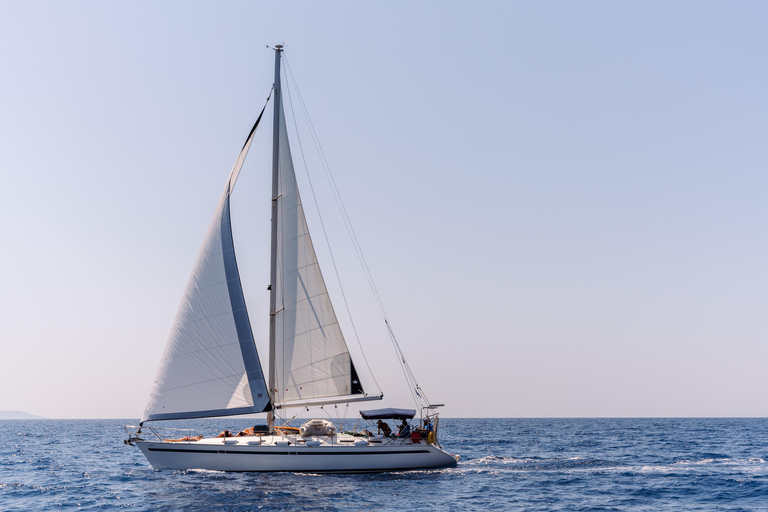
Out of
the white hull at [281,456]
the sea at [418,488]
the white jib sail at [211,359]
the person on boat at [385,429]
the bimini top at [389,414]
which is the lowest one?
the sea at [418,488]

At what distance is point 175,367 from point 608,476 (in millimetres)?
18767

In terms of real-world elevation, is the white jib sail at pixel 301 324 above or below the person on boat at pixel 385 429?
above

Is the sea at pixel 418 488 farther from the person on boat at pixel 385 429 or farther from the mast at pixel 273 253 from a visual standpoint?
the mast at pixel 273 253

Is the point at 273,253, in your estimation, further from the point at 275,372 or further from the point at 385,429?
the point at 385,429

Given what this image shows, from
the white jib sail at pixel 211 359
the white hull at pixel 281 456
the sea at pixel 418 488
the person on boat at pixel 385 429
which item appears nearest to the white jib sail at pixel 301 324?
the white jib sail at pixel 211 359

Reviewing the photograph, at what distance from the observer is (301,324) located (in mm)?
26453

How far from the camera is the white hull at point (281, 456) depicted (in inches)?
949

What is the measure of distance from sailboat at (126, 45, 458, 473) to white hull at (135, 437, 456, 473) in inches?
1.5

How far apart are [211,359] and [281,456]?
4585 millimetres

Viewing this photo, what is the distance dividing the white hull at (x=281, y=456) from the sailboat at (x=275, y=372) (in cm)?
4

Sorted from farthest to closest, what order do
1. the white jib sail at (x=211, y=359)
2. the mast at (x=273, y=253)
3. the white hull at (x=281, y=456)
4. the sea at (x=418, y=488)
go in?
1. the mast at (x=273, y=253)
2. the white jib sail at (x=211, y=359)
3. the white hull at (x=281, y=456)
4. the sea at (x=418, y=488)

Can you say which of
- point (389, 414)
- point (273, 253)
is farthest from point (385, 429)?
point (273, 253)

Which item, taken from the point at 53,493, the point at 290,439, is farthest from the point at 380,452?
the point at 53,493

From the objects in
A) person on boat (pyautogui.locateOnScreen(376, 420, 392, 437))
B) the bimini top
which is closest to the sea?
person on boat (pyautogui.locateOnScreen(376, 420, 392, 437))
